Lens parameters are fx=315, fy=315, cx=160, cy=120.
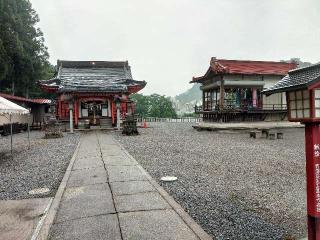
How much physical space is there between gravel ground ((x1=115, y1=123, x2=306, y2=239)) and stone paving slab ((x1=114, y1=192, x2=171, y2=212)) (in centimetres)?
44

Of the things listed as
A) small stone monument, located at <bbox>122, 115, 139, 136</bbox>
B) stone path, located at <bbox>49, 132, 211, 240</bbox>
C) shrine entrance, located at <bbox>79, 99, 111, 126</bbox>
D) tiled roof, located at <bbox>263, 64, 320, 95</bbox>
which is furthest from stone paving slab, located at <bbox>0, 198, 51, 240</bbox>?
shrine entrance, located at <bbox>79, 99, 111, 126</bbox>

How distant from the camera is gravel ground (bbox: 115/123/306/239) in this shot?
4986 millimetres

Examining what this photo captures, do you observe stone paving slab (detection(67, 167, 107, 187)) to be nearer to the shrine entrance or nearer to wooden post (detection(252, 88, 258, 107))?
wooden post (detection(252, 88, 258, 107))

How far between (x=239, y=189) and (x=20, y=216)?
4566 mm

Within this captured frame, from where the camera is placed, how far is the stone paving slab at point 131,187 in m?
6.75

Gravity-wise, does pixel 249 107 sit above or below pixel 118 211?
above

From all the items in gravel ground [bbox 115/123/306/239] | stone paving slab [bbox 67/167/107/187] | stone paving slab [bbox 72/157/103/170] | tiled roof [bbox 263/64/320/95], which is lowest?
gravel ground [bbox 115/123/306/239]

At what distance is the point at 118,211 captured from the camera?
546 centimetres

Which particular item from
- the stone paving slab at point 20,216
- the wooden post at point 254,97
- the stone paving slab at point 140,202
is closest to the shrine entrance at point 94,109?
the wooden post at point 254,97

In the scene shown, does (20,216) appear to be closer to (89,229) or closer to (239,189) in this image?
(89,229)

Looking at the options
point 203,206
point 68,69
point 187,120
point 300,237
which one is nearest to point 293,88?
point 300,237

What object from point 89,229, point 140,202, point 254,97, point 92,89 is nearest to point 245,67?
point 254,97

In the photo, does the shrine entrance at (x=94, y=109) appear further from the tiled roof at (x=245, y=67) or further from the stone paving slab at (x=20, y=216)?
the stone paving slab at (x=20, y=216)

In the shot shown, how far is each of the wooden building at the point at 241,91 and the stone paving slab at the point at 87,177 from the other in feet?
51.2
